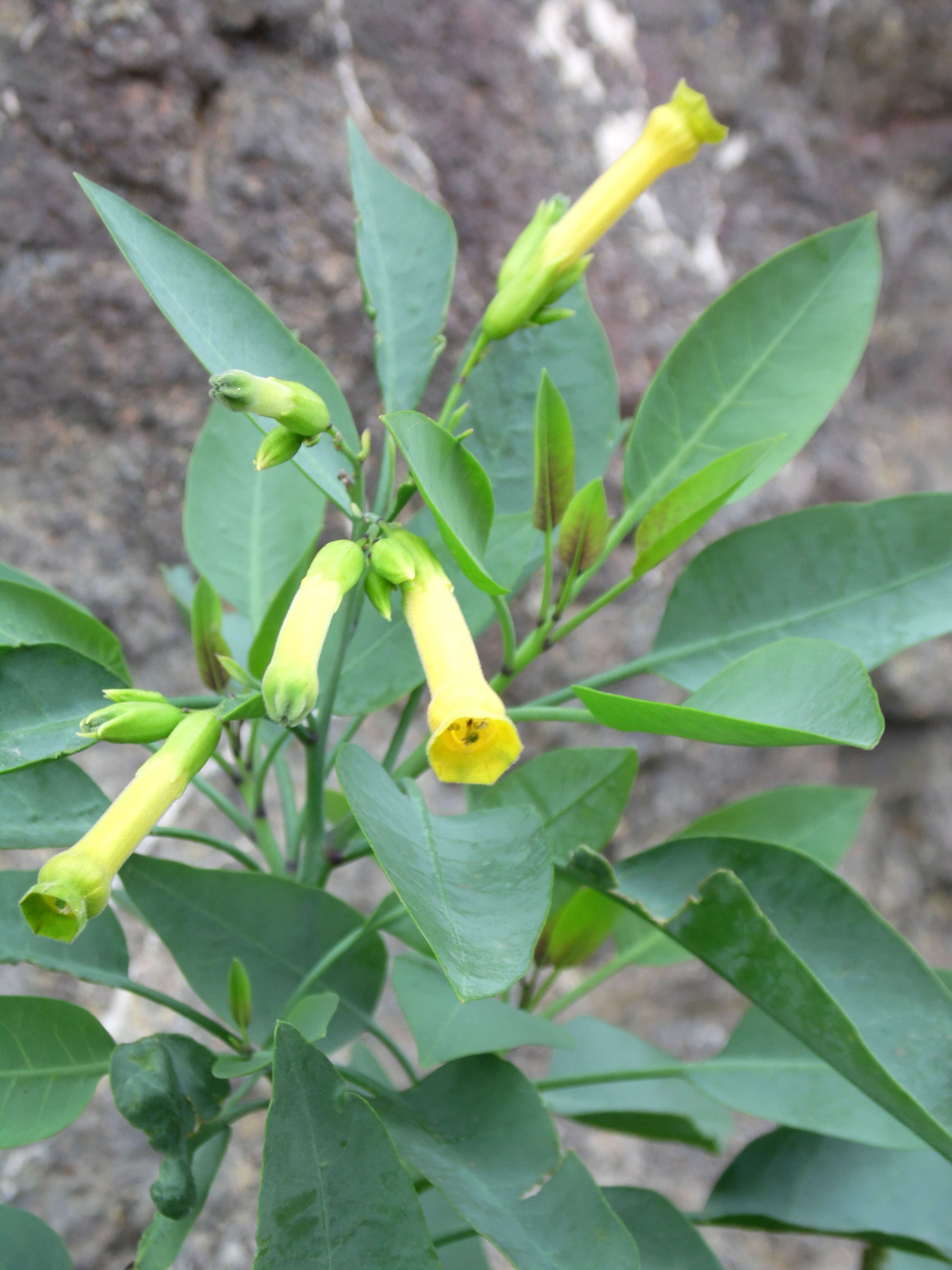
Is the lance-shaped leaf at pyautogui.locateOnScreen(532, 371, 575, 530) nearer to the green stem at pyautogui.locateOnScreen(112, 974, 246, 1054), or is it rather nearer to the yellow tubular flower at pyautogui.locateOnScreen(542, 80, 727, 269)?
the yellow tubular flower at pyautogui.locateOnScreen(542, 80, 727, 269)

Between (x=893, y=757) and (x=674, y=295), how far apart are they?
0.85 m

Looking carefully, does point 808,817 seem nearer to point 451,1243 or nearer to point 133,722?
point 451,1243

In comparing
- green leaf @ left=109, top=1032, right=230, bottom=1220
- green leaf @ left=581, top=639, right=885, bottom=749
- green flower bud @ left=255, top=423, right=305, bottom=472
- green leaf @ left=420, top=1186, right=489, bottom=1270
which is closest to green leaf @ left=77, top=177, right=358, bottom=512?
green flower bud @ left=255, top=423, right=305, bottom=472

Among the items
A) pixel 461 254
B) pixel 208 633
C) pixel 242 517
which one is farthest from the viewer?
pixel 461 254

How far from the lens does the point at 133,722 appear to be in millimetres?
510

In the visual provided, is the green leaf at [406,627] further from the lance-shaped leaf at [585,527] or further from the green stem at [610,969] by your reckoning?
the green stem at [610,969]

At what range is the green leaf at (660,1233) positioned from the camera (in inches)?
25.1

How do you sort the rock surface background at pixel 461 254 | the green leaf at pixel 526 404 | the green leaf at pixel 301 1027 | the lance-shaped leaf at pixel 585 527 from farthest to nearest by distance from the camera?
the rock surface background at pixel 461 254 < the green leaf at pixel 526 404 < the lance-shaped leaf at pixel 585 527 < the green leaf at pixel 301 1027

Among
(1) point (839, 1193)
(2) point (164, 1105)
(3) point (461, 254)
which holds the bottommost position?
(1) point (839, 1193)

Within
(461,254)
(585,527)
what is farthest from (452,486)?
(461,254)

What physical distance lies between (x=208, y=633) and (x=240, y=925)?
21cm

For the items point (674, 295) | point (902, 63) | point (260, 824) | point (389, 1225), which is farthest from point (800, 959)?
point (902, 63)

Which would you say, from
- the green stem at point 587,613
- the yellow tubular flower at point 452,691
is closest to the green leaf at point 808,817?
the green stem at point 587,613

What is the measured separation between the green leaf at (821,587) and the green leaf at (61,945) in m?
0.44
